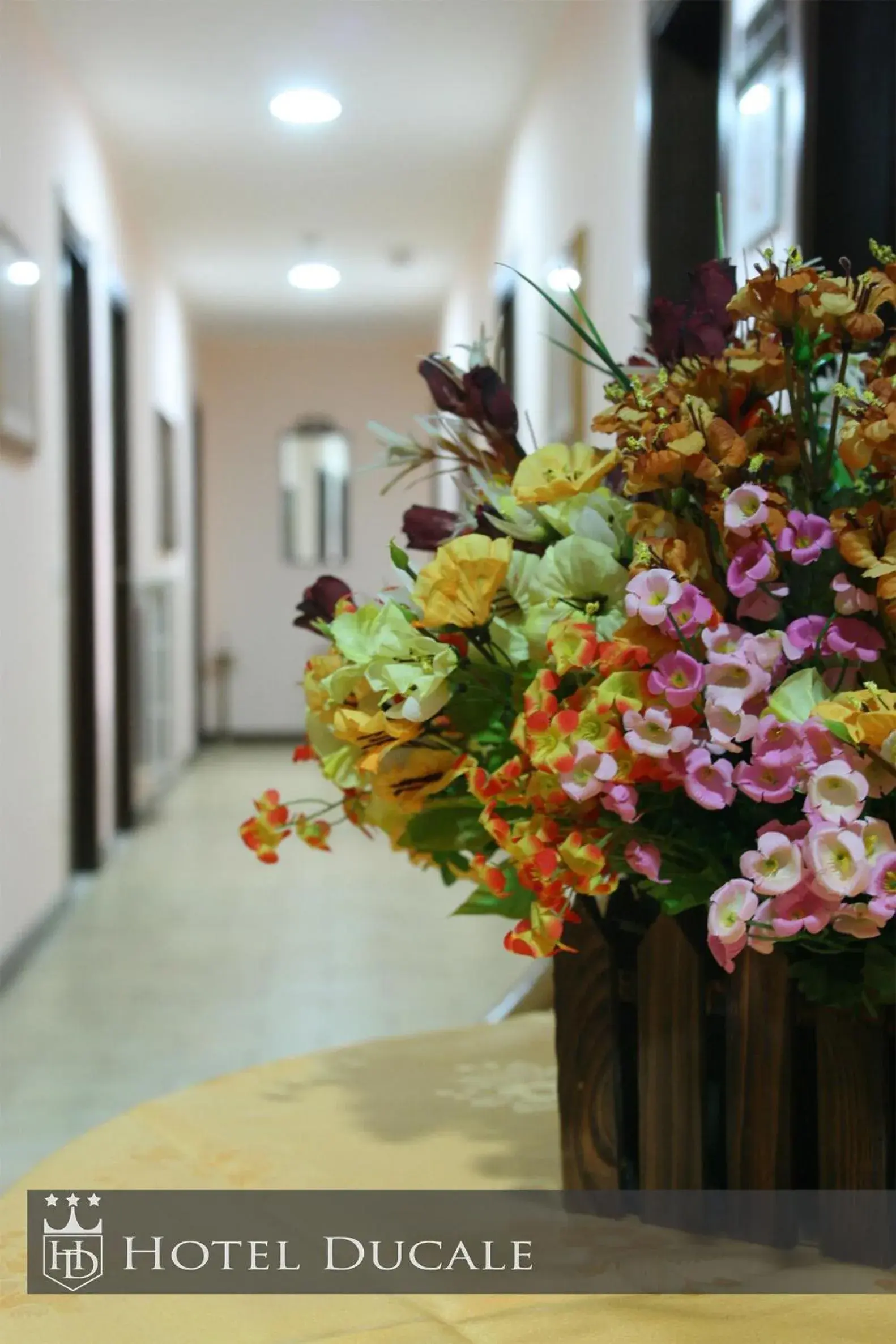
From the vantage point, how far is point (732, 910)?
636 millimetres

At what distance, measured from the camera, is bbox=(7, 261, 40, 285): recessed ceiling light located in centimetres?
381

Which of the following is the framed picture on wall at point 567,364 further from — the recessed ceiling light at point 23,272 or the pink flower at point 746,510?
the pink flower at point 746,510

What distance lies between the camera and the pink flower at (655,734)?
657mm

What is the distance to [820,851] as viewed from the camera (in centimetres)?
62

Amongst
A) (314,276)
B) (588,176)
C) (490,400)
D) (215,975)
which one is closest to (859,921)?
(490,400)

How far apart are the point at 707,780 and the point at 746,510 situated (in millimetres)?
128

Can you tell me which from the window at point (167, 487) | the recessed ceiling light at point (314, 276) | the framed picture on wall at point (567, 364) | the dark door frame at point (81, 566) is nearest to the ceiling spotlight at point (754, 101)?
the framed picture on wall at point (567, 364)

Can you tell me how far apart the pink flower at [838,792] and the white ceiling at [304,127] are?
3.75 metres

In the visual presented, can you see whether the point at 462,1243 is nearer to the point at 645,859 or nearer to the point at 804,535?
the point at 645,859

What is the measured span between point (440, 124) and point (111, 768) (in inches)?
108

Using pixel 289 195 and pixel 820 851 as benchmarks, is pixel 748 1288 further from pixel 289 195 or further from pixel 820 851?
pixel 289 195

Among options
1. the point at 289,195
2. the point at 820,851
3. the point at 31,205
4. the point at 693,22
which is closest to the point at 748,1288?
the point at 820,851

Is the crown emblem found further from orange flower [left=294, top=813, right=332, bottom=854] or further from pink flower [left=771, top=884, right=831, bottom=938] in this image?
pink flower [left=771, top=884, right=831, bottom=938]

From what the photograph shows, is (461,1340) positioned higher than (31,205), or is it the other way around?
(31,205)
